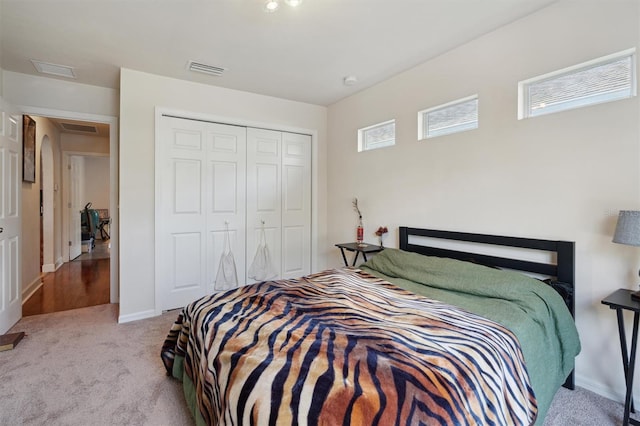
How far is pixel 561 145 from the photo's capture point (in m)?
2.04

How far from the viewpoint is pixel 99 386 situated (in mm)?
1989

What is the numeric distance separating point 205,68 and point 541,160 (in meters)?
3.04

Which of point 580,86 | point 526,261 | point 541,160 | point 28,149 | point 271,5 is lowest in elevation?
point 526,261

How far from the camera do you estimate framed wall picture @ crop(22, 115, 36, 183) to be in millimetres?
3615

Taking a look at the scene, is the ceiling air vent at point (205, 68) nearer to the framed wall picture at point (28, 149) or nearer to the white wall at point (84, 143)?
the framed wall picture at point (28, 149)

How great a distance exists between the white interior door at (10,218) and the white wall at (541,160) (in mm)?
3638

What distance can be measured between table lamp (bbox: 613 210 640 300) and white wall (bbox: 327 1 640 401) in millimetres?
253

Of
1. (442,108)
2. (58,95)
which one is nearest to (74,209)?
(58,95)

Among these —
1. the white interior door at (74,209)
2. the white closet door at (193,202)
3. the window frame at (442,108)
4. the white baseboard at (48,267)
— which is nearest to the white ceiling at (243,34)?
the window frame at (442,108)

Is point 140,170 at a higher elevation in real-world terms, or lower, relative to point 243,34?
lower

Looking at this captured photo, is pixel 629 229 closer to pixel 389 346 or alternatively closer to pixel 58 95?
pixel 389 346

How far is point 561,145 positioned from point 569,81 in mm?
434

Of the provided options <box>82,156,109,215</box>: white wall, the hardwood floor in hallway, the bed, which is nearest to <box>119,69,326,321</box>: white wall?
the hardwood floor in hallway

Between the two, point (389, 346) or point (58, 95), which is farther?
point (58, 95)
